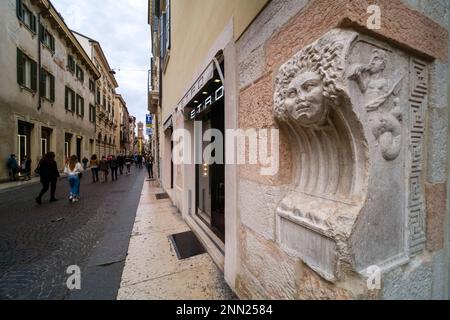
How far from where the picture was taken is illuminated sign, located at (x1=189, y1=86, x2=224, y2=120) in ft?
11.1

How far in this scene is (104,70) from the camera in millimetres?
33188

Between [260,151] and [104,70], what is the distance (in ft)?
129

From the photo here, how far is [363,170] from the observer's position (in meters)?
1.17

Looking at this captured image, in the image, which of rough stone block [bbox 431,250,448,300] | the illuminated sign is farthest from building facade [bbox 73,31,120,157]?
rough stone block [bbox 431,250,448,300]

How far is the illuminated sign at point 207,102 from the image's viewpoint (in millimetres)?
3398

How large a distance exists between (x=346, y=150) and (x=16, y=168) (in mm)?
15398

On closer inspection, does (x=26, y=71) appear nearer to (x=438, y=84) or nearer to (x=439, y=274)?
(x=438, y=84)

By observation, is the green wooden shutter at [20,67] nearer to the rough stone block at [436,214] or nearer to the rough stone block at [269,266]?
the rough stone block at [269,266]

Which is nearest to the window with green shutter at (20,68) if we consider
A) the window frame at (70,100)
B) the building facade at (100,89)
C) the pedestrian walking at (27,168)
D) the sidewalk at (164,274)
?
the pedestrian walking at (27,168)

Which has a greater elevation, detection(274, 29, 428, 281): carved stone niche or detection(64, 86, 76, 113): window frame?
detection(64, 86, 76, 113): window frame

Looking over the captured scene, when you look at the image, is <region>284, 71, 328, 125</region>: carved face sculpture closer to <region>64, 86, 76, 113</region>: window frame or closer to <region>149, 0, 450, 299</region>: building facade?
<region>149, 0, 450, 299</region>: building facade

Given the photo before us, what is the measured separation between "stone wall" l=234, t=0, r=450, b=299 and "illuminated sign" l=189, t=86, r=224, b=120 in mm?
1632

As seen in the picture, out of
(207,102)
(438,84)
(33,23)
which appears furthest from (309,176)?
(33,23)
